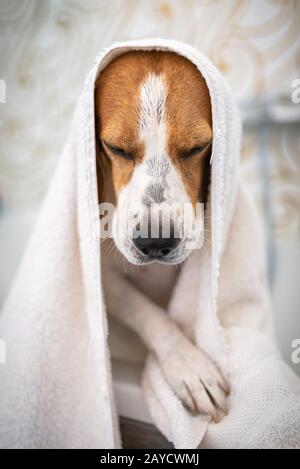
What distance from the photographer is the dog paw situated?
514 millimetres

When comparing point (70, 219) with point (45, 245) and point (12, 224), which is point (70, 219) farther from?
point (12, 224)

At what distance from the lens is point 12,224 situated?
139 centimetres

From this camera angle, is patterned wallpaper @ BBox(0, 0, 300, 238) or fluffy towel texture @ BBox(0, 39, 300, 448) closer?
fluffy towel texture @ BBox(0, 39, 300, 448)

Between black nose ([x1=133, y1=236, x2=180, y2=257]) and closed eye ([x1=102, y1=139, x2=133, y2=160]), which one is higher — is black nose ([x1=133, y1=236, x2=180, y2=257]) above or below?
below

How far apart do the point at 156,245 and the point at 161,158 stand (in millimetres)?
124

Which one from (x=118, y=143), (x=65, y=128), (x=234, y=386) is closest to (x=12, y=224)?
(x=65, y=128)

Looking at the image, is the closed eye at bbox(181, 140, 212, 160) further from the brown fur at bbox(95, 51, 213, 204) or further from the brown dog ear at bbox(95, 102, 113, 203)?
the brown dog ear at bbox(95, 102, 113, 203)

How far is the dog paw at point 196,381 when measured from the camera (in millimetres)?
514

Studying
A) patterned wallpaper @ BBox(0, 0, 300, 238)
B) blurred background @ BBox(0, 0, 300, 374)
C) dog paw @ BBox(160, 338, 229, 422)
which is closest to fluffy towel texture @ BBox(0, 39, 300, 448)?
dog paw @ BBox(160, 338, 229, 422)

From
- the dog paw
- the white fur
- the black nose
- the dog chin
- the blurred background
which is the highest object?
the blurred background

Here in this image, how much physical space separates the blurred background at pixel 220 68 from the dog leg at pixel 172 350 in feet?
1.25

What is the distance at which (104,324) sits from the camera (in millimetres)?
551

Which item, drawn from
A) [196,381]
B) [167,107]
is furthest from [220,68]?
[196,381]
